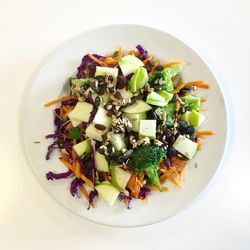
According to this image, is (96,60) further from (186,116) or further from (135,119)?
(186,116)

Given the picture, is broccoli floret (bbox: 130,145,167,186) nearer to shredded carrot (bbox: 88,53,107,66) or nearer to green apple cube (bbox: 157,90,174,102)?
green apple cube (bbox: 157,90,174,102)

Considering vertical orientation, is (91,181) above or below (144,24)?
below

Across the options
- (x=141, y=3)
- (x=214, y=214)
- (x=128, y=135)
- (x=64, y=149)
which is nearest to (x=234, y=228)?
(x=214, y=214)

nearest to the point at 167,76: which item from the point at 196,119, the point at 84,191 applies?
the point at 196,119

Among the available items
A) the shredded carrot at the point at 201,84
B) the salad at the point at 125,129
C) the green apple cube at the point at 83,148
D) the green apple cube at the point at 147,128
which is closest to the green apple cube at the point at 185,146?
the salad at the point at 125,129

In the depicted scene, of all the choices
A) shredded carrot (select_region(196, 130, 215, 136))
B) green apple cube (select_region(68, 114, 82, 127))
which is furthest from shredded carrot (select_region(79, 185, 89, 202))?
shredded carrot (select_region(196, 130, 215, 136))

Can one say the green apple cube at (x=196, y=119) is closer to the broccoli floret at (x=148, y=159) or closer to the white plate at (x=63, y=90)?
the white plate at (x=63, y=90)

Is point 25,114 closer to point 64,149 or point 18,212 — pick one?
point 64,149
